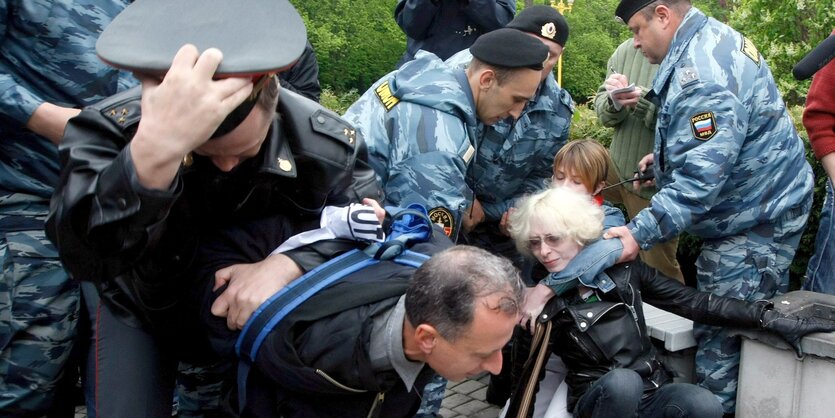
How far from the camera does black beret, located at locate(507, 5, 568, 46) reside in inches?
172

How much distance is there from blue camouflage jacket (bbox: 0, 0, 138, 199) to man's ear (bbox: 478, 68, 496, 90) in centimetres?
141

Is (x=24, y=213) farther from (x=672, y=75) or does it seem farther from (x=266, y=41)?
(x=672, y=75)

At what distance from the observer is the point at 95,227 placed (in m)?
1.71

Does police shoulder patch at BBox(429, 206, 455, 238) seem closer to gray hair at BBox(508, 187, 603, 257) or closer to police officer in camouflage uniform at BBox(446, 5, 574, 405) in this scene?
gray hair at BBox(508, 187, 603, 257)

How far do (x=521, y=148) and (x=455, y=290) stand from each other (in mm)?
2321

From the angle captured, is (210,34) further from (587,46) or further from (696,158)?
(587,46)

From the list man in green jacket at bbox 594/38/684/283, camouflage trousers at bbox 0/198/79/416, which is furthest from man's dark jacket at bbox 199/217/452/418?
man in green jacket at bbox 594/38/684/283

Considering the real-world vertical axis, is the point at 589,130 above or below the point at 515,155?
below

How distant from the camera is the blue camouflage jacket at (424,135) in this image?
118 inches

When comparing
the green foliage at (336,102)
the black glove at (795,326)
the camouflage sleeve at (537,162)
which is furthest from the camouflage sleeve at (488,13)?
the green foliage at (336,102)

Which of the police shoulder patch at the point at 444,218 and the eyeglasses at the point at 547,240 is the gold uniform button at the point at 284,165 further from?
the eyeglasses at the point at 547,240

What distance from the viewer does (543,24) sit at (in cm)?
438

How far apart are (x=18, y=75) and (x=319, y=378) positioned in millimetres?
1399

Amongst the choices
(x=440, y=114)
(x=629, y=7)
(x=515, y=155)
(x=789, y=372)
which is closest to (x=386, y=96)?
(x=440, y=114)
